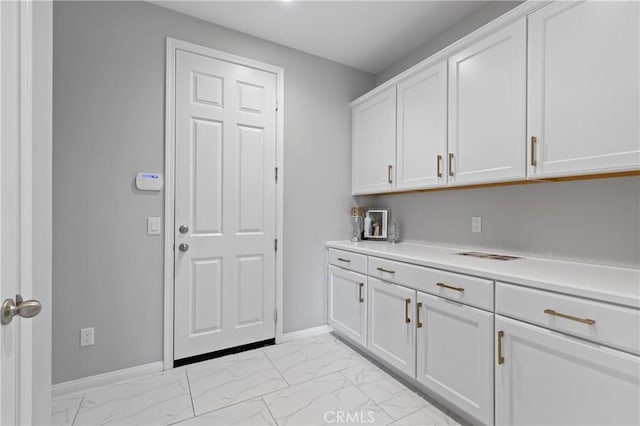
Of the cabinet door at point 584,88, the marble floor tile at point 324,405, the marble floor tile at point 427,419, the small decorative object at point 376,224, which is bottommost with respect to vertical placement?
the marble floor tile at point 324,405

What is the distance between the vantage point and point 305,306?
2814 millimetres

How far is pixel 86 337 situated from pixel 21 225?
5.26ft

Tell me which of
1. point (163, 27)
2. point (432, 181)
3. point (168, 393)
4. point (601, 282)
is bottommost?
point (168, 393)

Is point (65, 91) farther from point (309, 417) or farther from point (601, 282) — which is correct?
point (601, 282)

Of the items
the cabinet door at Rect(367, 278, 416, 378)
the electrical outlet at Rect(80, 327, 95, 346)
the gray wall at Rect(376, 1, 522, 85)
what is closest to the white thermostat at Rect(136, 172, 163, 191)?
the electrical outlet at Rect(80, 327, 95, 346)

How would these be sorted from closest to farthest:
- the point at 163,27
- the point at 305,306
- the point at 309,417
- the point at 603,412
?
1. the point at 603,412
2. the point at 309,417
3. the point at 163,27
4. the point at 305,306

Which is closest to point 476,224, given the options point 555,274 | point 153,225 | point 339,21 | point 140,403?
point 555,274

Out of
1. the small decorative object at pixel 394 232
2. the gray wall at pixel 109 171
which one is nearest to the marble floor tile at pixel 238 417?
the gray wall at pixel 109 171

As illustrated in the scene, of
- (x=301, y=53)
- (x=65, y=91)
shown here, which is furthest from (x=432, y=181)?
(x=65, y=91)

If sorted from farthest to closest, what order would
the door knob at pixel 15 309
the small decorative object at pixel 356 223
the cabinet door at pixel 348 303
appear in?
the small decorative object at pixel 356 223, the cabinet door at pixel 348 303, the door knob at pixel 15 309

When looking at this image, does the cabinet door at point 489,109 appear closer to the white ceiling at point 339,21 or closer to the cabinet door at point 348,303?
the white ceiling at point 339,21

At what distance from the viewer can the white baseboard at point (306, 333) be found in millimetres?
2686

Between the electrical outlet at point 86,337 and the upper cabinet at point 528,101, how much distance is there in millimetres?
2465

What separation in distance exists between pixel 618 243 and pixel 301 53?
270 cm
